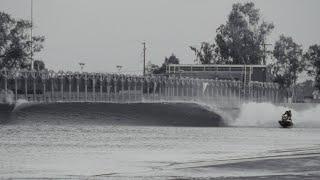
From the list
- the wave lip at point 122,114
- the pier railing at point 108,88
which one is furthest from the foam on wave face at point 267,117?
the pier railing at point 108,88

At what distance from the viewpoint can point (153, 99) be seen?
5901 inches

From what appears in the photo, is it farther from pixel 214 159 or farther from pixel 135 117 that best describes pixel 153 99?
pixel 214 159

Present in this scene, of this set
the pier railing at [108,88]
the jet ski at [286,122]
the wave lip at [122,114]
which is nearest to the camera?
the jet ski at [286,122]

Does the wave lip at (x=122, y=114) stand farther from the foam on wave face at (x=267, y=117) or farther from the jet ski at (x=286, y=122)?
the jet ski at (x=286, y=122)

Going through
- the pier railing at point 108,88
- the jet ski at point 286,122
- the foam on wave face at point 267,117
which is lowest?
the foam on wave face at point 267,117

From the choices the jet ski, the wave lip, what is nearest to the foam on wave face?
the wave lip

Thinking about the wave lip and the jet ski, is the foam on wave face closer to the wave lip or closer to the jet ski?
the wave lip

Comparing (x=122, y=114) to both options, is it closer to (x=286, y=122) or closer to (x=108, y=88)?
(x=108, y=88)

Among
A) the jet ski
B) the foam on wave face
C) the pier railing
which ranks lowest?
the foam on wave face

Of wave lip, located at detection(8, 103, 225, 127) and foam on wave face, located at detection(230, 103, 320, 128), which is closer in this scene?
wave lip, located at detection(8, 103, 225, 127)

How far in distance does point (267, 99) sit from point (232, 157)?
493ft

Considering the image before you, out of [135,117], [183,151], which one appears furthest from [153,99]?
[183,151]

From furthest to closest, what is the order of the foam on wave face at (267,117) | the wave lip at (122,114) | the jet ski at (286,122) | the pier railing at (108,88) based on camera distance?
the pier railing at (108,88)
the foam on wave face at (267,117)
the wave lip at (122,114)
the jet ski at (286,122)

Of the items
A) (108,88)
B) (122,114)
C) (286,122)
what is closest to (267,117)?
(122,114)
